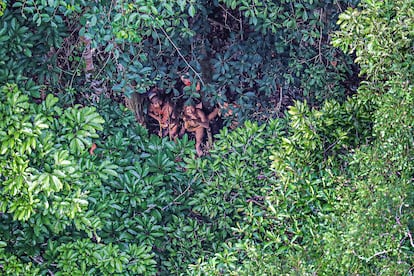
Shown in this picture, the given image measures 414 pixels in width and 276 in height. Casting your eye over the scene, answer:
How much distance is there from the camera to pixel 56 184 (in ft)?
9.10

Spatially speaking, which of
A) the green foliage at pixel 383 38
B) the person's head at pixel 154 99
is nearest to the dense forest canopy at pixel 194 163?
the green foliage at pixel 383 38

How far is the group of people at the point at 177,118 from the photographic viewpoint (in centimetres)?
619

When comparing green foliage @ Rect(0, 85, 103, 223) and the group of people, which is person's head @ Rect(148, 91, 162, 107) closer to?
the group of people

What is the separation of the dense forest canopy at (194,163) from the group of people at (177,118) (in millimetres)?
1259

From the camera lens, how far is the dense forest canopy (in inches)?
97.0

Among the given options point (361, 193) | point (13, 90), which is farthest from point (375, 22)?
point (13, 90)

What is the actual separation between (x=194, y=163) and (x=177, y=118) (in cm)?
257

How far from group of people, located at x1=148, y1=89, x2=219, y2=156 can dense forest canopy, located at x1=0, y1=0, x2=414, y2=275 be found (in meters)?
1.26

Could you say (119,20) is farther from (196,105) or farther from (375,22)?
(196,105)

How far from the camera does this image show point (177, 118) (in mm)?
6422

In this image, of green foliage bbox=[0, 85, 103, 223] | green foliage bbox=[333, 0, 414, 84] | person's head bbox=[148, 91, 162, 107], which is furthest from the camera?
person's head bbox=[148, 91, 162, 107]

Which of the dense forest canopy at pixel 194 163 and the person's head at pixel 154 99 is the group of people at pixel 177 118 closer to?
the person's head at pixel 154 99

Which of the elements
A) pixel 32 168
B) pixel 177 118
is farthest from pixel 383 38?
pixel 177 118

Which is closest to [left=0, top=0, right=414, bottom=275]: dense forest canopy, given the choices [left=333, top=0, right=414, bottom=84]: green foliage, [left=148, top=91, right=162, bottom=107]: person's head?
[left=333, top=0, right=414, bottom=84]: green foliage
